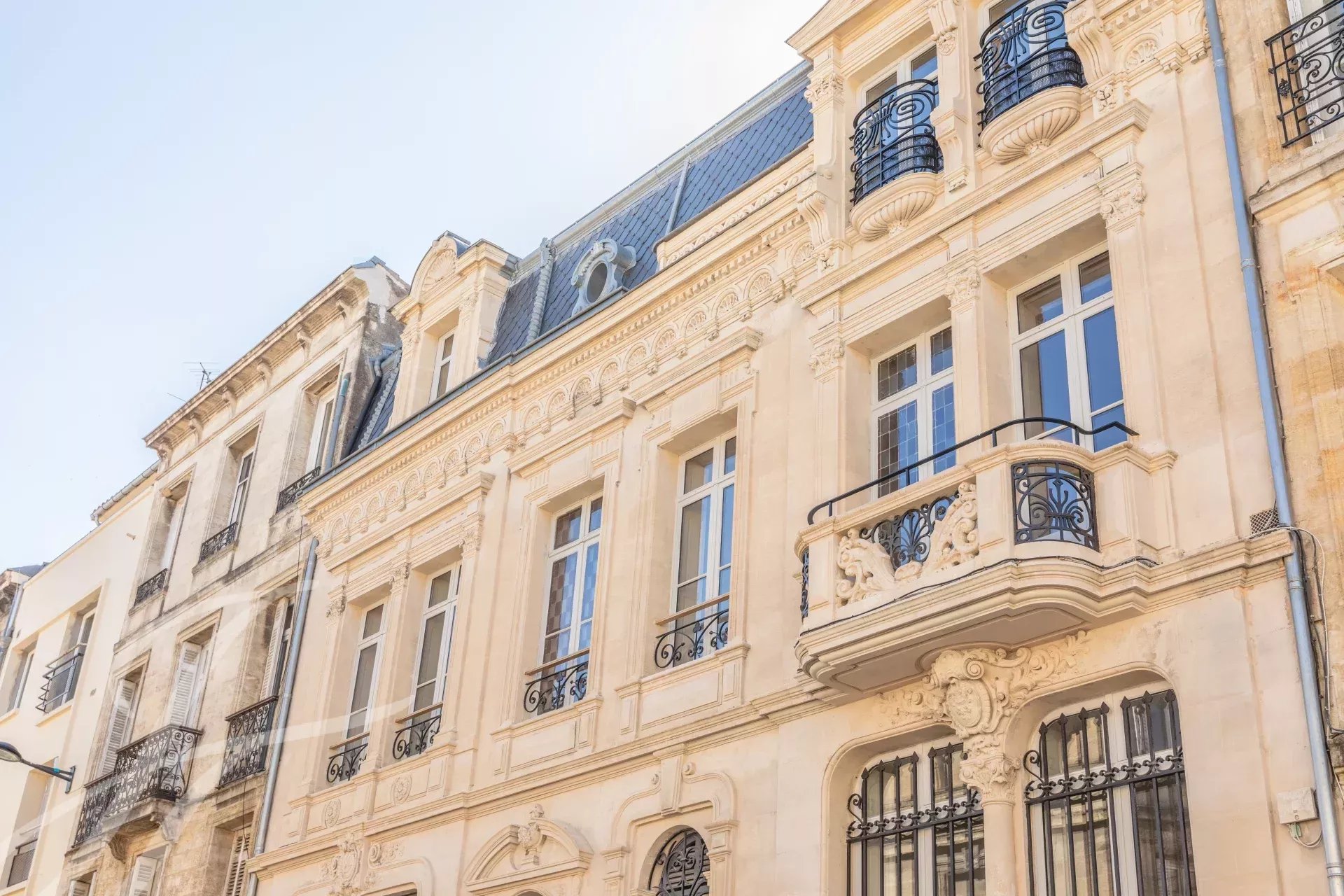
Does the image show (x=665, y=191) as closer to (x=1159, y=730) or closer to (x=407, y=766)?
(x=407, y=766)

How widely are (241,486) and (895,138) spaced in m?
13.0

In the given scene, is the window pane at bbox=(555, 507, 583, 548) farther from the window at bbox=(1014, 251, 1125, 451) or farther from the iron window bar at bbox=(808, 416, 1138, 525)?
the window at bbox=(1014, 251, 1125, 451)

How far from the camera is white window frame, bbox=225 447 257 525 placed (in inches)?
834

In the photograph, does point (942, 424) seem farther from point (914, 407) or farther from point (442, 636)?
point (442, 636)

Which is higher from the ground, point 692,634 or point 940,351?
point 940,351

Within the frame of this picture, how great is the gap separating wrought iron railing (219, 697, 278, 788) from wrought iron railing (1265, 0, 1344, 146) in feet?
40.7

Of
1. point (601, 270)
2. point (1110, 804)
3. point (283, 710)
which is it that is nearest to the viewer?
point (1110, 804)

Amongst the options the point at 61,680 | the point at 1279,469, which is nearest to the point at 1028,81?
the point at 1279,469

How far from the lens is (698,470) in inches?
523

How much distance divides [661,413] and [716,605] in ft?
6.63

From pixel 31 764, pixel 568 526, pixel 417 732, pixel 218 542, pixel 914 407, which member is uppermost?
pixel 218 542

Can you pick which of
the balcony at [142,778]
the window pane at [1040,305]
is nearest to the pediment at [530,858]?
the window pane at [1040,305]

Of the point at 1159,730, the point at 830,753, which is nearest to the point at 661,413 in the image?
the point at 830,753

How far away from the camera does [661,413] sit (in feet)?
43.7
